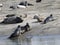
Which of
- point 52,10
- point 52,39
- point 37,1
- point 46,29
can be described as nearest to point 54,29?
point 46,29

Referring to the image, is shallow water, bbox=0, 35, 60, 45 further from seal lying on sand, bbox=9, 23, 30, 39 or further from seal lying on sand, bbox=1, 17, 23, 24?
seal lying on sand, bbox=1, 17, 23, 24

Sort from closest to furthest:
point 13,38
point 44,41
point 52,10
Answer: point 44,41
point 13,38
point 52,10

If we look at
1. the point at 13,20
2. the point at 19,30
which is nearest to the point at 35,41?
the point at 19,30

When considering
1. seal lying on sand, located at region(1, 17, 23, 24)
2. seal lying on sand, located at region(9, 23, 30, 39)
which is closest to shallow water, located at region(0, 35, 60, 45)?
seal lying on sand, located at region(9, 23, 30, 39)

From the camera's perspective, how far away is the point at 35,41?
12656 mm

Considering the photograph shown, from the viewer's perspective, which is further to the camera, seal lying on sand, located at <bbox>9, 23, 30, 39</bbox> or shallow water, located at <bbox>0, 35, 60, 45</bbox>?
seal lying on sand, located at <bbox>9, 23, 30, 39</bbox>

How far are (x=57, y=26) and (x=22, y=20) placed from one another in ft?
6.65

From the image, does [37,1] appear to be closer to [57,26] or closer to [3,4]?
[3,4]

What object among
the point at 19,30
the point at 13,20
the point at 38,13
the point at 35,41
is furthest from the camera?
the point at 38,13

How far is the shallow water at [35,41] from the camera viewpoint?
12.3m

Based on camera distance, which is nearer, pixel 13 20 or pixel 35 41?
pixel 35 41

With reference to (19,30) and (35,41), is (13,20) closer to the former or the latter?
(19,30)

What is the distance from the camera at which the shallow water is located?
12.3 meters

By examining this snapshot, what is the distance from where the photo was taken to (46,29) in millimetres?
14258
